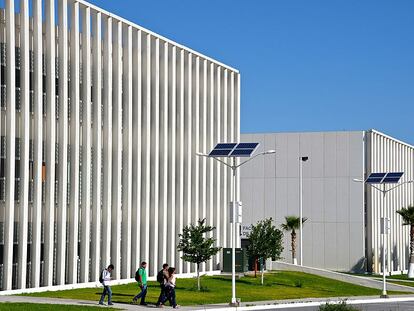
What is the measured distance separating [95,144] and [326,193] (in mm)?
44155

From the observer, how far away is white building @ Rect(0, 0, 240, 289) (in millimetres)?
45625

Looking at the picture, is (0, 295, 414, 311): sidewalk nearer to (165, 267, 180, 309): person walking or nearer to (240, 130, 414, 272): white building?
(165, 267, 180, 309): person walking

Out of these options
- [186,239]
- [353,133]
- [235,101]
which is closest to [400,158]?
[353,133]

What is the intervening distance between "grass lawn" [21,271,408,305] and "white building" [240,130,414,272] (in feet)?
60.5

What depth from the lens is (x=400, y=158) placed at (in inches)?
4139

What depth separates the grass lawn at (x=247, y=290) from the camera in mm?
44969

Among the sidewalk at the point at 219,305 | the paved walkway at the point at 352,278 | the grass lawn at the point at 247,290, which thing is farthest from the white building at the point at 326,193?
Answer: the sidewalk at the point at 219,305

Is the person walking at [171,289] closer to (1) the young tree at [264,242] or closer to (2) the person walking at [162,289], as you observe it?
(2) the person walking at [162,289]

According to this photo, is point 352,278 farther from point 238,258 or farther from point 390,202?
point 390,202

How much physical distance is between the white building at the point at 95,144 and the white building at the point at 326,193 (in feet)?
84.7

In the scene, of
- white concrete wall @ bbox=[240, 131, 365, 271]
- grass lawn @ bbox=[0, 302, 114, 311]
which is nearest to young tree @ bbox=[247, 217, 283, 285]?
grass lawn @ bbox=[0, 302, 114, 311]

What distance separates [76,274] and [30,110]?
30.5ft

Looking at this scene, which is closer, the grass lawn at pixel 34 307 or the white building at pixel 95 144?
the grass lawn at pixel 34 307

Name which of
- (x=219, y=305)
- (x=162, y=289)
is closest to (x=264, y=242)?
(x=219, y=305)
